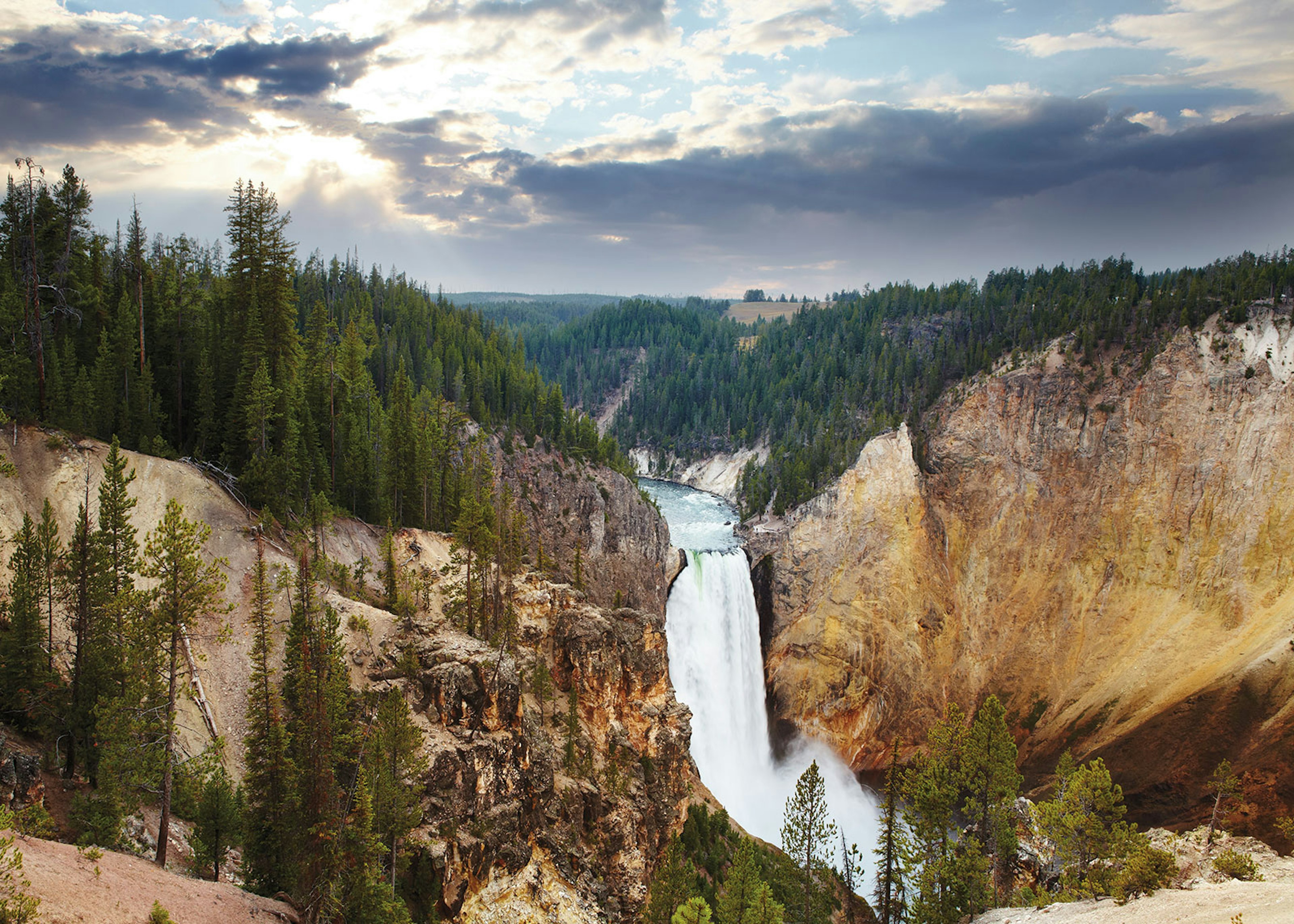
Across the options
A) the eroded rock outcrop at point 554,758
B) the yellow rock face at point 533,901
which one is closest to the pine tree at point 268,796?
the eroded rock outcrop at point 554,758

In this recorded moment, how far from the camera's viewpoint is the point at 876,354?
13638 cm

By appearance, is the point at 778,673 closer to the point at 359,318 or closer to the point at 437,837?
the point at 437,837

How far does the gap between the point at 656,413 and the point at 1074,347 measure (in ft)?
345

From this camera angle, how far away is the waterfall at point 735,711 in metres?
64.0

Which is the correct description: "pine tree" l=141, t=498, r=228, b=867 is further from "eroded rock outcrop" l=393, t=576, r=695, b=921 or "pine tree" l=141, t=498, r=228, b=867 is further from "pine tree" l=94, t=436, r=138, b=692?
"eroded rock outcrop" l=393, t=576, r=695, b=921

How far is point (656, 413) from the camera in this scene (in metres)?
173

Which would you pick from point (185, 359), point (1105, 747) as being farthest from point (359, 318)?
point (1105, 747)

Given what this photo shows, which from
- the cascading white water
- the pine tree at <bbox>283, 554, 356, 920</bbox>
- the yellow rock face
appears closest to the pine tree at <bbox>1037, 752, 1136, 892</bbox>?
the cascading white water

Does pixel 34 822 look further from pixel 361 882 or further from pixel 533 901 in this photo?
pixel 533 901

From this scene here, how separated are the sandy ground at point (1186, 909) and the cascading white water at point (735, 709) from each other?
28896 millimetres

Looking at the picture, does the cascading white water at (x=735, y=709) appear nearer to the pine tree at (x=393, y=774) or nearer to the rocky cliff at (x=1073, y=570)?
the rocky cliff at (x=1073, y=570)

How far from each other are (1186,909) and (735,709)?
154 feet

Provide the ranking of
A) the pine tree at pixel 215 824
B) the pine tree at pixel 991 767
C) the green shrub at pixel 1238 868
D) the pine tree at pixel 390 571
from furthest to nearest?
the pine tree at pixel 390 571
the pine tree at pixel 991 767
the green shrub at pixel 1238 868
the pine tree at pixel 215 824

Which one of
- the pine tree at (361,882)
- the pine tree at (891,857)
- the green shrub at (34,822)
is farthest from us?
the pine tree at (891,857)
